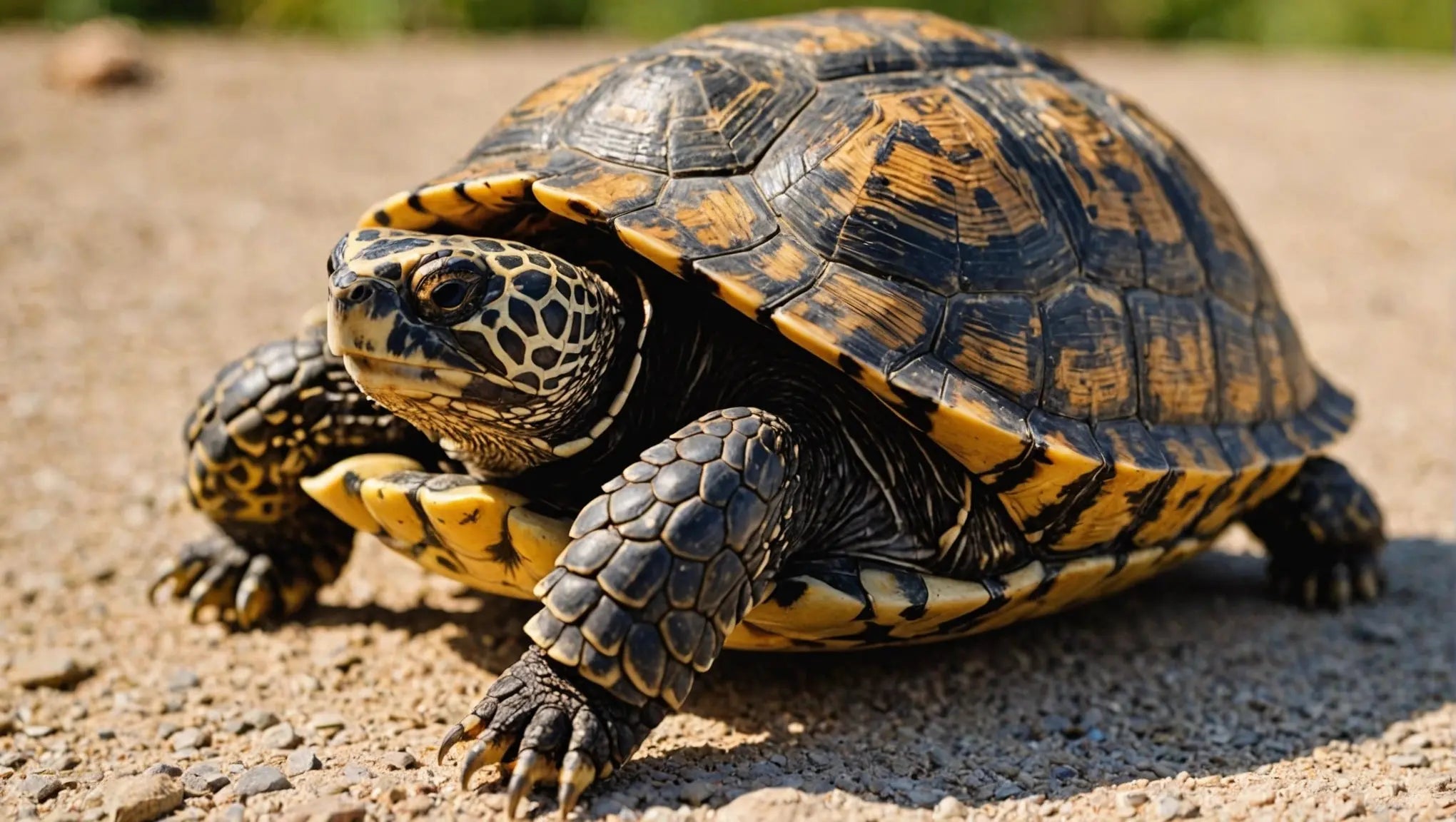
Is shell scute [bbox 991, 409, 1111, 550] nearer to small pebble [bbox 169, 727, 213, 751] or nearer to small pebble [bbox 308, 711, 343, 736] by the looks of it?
small pebble [bbox 308, 711, 343, 736]

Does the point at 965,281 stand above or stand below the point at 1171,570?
above

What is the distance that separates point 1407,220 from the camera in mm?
10414

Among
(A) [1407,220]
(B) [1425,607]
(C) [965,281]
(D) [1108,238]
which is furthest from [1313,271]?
(C) [965,281]

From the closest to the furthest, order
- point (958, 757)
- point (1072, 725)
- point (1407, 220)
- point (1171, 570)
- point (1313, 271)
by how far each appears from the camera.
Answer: point (958, 757), point (1072, 725), point (1171, 570), point (1313, 271), point (1407, 220)

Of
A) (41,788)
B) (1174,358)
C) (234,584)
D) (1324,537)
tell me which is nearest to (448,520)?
(41,788)

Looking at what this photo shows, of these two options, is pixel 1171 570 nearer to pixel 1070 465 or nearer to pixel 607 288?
pixel 1070 465

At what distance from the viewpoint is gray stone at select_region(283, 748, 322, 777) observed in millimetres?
3066

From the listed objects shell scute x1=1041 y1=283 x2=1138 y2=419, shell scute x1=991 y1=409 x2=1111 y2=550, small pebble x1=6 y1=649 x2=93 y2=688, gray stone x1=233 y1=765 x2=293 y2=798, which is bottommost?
small pebble x1=6 y1=649 x2=93 y2=688

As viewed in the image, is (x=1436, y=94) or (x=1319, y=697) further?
(x=1436, y=94)

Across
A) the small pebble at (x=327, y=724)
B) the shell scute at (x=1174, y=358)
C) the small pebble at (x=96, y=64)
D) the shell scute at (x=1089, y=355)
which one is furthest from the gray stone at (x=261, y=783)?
the small pebble at (x=96, y=64)

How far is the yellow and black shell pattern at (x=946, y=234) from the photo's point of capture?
131 inches

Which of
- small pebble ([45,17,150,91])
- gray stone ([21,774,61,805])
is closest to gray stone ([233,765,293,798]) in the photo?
gray stone ([21,774,61,805])

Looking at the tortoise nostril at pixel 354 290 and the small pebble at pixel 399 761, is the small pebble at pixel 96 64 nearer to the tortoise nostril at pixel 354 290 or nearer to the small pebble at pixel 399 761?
the tortoise nostril at pixel 354 290

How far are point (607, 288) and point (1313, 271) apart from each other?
767 cm
